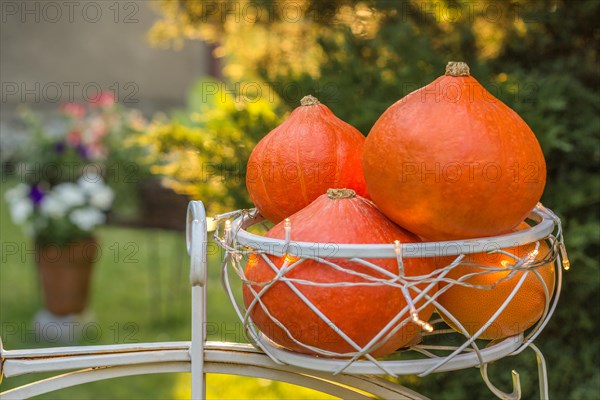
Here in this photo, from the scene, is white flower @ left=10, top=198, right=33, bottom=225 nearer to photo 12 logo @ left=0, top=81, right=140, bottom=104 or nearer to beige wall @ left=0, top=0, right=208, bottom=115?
beige wall @ left=0, top=0, right=208, bottom=115

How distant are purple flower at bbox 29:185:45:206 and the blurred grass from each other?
1.32 ft

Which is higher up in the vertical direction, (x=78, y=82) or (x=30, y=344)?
(x=78, y=82)

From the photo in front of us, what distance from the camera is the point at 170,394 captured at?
2.95 m

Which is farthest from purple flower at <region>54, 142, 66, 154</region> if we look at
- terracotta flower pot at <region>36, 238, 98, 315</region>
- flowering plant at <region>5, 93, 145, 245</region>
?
terracotta flower pot at <region>36, 238, 98, 315</region>

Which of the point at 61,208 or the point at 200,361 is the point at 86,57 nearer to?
the point at 61,208

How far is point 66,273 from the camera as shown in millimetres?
3479

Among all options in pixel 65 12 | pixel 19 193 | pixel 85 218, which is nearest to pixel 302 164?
pixel 85 218

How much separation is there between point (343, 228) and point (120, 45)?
8645mm

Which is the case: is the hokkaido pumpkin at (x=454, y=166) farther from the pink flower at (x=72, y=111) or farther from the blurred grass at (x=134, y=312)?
the pink flower at (x=72, y=111)

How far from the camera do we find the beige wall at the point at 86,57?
8414 mm

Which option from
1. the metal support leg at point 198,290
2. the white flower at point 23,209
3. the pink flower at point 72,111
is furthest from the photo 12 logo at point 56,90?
the metal support leg at point 198,290

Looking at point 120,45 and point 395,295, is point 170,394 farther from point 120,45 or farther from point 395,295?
point 120,45

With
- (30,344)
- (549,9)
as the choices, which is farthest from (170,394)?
(549,9)

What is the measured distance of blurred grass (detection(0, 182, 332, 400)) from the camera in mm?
2943
